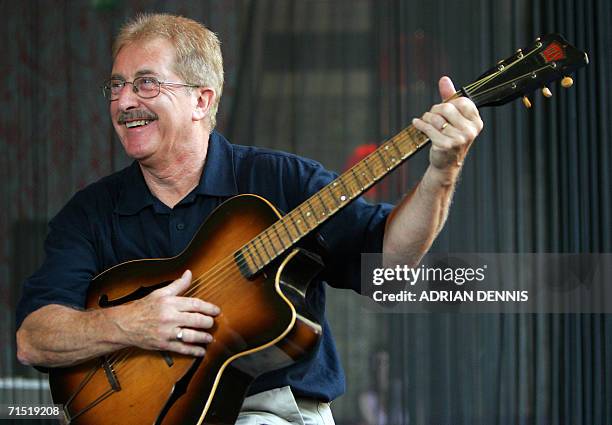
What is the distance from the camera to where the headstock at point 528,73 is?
1.62m

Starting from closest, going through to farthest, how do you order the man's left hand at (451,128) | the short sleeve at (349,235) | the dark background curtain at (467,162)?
the man's left hand at (451,128), the short sleeve at (349,235), the dark background curtain at (467,162)

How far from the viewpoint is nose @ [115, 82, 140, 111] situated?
2.13m

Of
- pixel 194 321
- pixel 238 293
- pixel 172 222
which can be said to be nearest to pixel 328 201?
pixel 238 293

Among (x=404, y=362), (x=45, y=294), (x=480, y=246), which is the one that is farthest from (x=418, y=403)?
(x=45, y=294)

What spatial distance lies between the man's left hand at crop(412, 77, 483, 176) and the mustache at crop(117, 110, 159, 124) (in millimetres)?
779

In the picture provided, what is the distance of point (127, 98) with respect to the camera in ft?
6.99

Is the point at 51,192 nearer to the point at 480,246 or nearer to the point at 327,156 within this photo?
the point at 327,156

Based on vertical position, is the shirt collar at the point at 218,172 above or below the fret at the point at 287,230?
above

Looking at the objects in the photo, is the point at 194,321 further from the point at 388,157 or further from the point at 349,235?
the point at 388,157

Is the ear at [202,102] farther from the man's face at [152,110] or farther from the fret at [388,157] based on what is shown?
the fret at [388,157]

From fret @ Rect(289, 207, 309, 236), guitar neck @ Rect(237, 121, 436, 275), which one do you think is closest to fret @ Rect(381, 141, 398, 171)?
guitar neck @ Rect(237, 121, 436, 275)

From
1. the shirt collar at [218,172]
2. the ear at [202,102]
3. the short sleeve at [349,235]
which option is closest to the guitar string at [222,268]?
the short sleeve at [349,235]

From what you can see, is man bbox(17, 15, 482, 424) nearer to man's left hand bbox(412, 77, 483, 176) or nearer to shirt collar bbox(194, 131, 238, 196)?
shirt collar bbox(194, 131, 238, 196)

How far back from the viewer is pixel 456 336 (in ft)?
11.3
